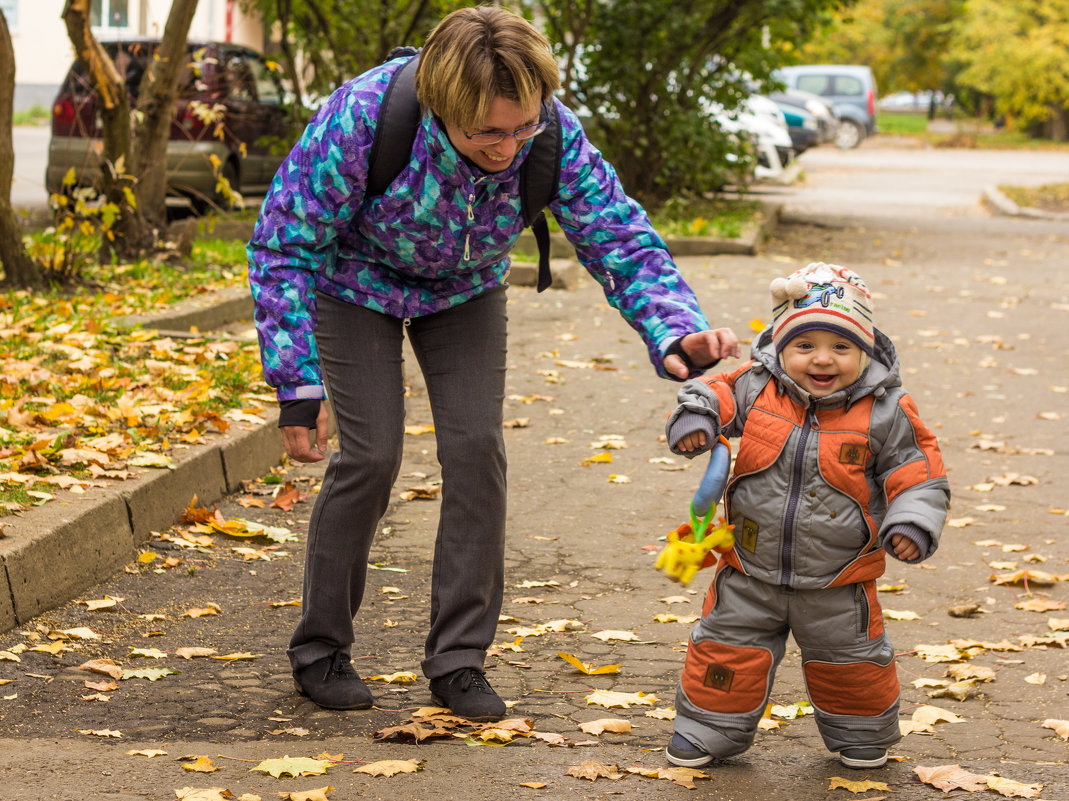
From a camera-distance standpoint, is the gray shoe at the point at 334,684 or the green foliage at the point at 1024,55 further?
the green foliage at the point at 1024,55

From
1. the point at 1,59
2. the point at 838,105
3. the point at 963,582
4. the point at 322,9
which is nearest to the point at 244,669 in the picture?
the point at 963,582

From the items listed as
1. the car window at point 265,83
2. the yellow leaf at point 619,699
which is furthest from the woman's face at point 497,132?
the car window at point 265,83

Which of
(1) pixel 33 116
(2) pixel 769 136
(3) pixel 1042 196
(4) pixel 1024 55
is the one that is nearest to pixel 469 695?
(3) pixel 1042 196

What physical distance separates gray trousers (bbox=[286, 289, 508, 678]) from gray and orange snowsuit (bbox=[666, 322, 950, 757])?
0.57m

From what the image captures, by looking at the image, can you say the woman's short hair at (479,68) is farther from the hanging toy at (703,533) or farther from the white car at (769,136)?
the white car at (769,136)

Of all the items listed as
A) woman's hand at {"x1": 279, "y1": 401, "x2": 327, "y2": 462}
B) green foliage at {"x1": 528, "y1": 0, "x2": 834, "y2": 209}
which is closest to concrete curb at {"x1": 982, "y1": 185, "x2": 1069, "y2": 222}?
green foliage at {"x1": 528, "y1": 0, "x2": 834, "y2": 209}

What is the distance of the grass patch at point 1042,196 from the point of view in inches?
759

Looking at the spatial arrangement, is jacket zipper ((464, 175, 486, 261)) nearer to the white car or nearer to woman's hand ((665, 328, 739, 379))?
woman's hand ((665, 328, 739, 379))

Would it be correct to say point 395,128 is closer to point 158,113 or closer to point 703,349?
point 703,349

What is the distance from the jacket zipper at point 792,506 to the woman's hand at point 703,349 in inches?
10.0

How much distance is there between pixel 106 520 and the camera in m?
4.39

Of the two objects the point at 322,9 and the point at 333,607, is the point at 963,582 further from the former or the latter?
the point at 322,9

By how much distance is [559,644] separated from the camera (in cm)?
406

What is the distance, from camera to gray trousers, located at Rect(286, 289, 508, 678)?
11.0ft
